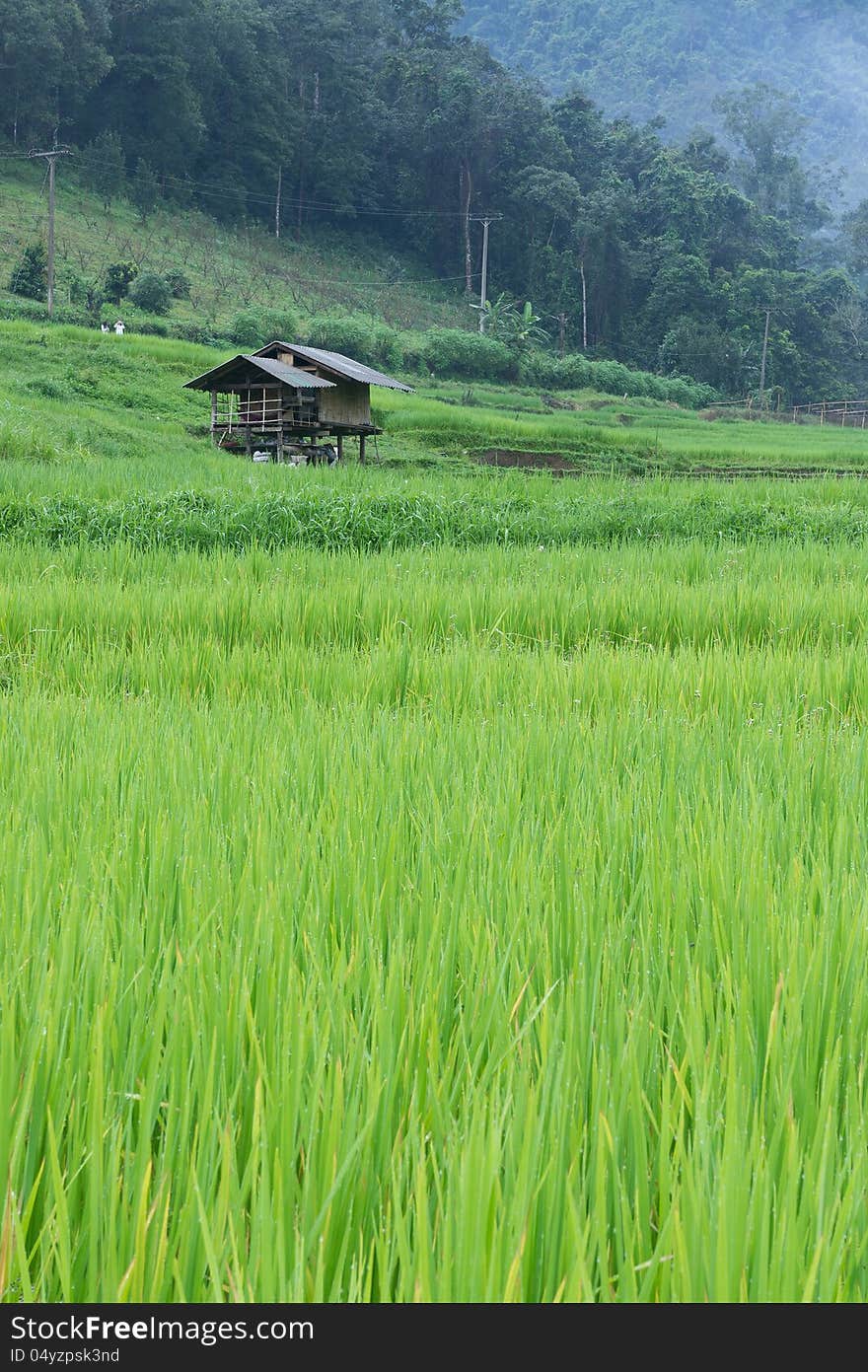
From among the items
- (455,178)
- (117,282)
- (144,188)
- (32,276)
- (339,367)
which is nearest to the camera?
(339,367)

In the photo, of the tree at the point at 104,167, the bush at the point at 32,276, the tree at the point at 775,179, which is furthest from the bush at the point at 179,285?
the tree at the point at 775,179

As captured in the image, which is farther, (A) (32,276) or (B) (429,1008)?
(A) (32,276)

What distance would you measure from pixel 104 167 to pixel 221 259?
336 inches

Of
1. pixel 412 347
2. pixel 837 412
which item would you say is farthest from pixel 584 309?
pixel 412 347

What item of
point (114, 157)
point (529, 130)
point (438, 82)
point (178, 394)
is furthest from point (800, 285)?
point (178, 394)

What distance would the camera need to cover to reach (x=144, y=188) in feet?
172

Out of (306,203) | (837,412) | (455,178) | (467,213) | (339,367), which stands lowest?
(339,367)

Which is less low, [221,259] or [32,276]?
[221,259]

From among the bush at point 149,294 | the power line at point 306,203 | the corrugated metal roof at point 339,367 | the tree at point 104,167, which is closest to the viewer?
the corrugated metal roof at point 339,367

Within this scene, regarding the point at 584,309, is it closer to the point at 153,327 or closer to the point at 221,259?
the point at 221,259

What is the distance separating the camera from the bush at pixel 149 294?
36.8 metres

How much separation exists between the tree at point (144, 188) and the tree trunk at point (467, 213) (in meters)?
18.9

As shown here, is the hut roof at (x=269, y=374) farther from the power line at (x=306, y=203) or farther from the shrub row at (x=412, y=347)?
the power line at (x=306, y=203)

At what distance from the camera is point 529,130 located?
64625mm
